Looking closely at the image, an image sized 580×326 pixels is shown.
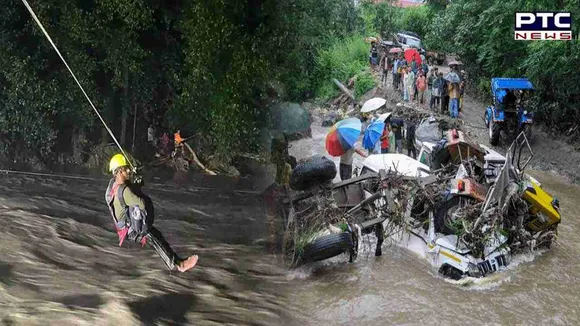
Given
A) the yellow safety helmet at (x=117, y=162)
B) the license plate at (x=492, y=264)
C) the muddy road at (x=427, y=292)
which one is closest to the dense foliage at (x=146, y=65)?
the muddy road at (x=427, y=292)

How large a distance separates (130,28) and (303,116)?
27.8ft

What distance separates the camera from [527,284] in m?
8.80

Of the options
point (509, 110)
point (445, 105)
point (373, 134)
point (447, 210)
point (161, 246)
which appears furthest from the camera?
point (445, 105)

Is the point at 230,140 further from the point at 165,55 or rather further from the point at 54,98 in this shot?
the point at 54,98

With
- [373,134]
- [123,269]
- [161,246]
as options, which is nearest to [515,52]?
[373,134]

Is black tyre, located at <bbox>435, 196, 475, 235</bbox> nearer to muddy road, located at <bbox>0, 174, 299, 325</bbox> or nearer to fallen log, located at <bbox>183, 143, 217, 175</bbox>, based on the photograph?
muddy road, located at <bbox>0, 174, 299, 325</bbox>

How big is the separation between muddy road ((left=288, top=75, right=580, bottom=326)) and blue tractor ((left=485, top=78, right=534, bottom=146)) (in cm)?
706

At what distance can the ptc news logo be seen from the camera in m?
15.3

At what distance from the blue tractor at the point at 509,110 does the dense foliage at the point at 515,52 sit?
0.77 metres

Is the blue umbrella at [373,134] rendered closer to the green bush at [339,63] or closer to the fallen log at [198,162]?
the fallen log at [198,162]

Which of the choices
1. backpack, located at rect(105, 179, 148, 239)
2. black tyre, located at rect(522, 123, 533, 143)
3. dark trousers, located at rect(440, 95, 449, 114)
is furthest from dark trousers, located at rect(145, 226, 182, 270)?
dark trousers, located at rect(440, 95, 449, 114)

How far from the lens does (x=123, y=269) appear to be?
7703mm

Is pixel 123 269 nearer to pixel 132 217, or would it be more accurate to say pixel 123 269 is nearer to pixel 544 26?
pixel 132 217

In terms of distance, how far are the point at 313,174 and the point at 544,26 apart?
10.5 m
